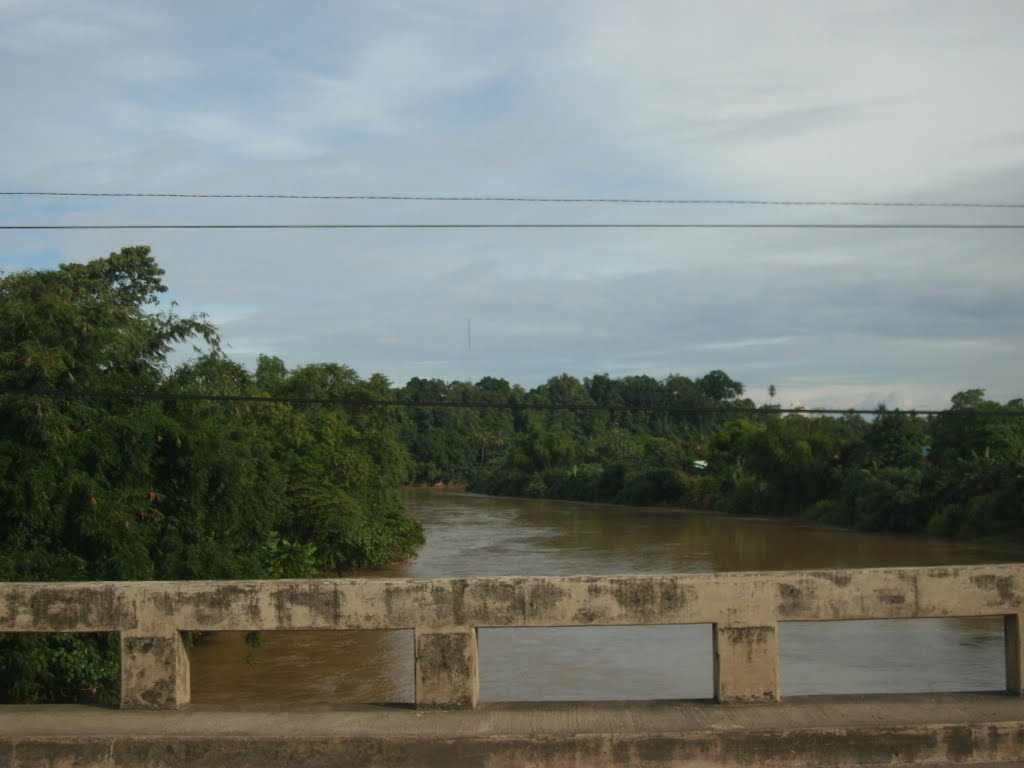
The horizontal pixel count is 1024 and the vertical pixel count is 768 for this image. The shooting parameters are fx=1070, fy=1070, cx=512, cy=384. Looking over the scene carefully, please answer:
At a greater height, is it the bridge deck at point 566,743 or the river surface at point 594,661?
the bridge deck at point 566,743

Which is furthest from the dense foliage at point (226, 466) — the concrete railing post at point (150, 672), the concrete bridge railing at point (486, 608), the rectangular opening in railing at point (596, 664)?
the rectangular opening in railing at point (596, 664)

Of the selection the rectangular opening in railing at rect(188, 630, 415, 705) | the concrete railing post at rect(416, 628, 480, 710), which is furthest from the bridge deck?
the rectangular opening in railing at rect(188, 630, 415, 705)

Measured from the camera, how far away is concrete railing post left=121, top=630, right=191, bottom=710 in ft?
23.0

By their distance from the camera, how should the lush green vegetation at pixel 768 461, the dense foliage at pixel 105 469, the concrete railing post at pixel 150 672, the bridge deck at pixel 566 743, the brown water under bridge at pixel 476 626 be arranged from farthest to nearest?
the lush green vegetation at pixel 768 461
the dense foliage at pixel 105 469
the concrete railing post at pixel 150 672
the brown water under bridge at pixel 476 626
the bridge deck at pixel 566 743

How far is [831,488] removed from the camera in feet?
176

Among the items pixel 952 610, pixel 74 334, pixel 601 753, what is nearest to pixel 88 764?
pixel 601 753

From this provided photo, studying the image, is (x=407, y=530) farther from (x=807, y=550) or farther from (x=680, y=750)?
(x=680, y=750)

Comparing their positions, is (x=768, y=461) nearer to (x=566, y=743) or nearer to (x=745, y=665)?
(x=745, y=665)

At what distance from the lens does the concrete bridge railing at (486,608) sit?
687 centimetres

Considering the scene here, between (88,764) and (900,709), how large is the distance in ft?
16.5

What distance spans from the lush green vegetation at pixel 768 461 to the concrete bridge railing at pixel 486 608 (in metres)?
1.84

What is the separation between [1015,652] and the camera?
6.98m

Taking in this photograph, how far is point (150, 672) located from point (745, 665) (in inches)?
153

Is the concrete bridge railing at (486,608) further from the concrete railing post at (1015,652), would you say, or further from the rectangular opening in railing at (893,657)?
the rectangular opening in railing at (893,657)
